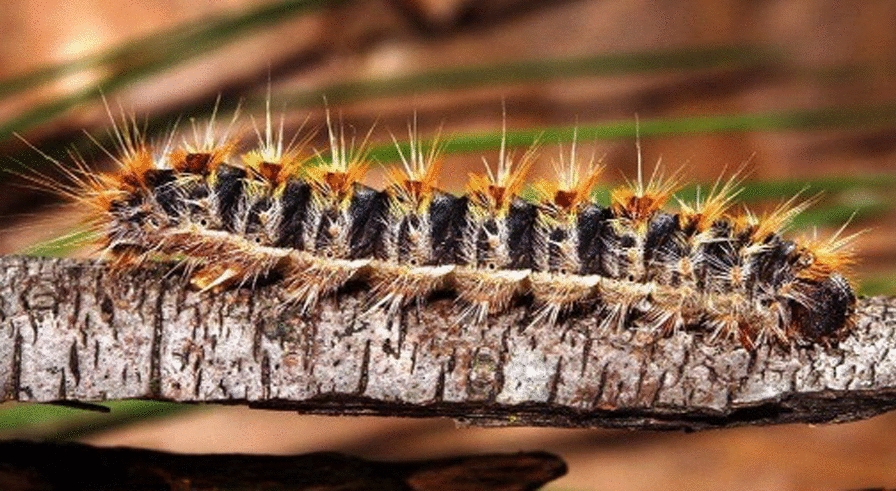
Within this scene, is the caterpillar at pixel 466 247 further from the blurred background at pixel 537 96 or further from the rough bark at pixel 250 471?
the blurred background at pixel 537 96

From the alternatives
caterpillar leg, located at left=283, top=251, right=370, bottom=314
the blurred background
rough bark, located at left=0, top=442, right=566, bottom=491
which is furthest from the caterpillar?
the blurred background

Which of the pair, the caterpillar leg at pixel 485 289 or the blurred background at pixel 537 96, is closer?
the caterpillar leg at pixel 485 289

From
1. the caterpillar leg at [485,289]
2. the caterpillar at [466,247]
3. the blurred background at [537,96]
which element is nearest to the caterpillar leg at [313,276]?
the caterpillar at [466,247]

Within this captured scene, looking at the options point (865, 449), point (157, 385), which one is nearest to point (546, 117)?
point (865, 449)

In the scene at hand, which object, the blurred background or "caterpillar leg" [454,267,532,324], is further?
the blurred background

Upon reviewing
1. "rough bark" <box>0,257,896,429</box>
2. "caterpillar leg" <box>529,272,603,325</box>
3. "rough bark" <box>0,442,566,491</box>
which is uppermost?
"caterpillar leg" <box>529,272,603,325</box>

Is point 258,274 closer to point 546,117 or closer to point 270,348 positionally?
point 270,348

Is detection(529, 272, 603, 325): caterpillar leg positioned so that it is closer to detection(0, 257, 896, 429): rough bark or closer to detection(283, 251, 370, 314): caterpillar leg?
detection(0, 257, 896, 429): rough bark
